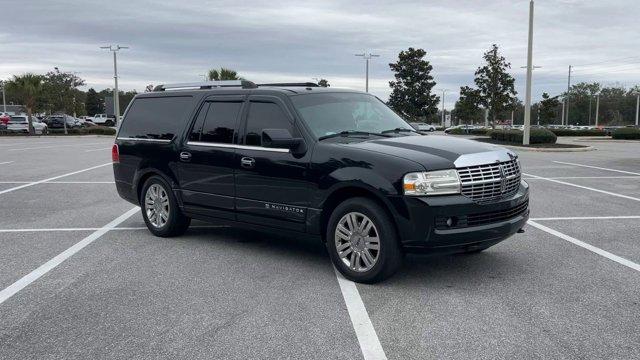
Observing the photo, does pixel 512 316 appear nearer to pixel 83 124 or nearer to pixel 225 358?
pixel 225 358

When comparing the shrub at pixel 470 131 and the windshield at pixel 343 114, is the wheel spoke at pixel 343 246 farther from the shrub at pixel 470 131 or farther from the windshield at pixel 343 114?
the shrub at pixel 470 131

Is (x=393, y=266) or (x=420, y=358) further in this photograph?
(x=393, y=266)

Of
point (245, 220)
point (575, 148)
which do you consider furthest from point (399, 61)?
point (245, 220)

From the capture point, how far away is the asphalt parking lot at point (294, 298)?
4.04m

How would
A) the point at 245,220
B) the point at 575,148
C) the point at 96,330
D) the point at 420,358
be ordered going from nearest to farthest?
the point at 420,358, the point at 96,330, the point at 245,220, the point at 575,148

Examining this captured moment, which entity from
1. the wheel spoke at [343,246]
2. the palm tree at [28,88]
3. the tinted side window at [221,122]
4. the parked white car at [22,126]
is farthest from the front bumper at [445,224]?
the parked white car at [22,126]

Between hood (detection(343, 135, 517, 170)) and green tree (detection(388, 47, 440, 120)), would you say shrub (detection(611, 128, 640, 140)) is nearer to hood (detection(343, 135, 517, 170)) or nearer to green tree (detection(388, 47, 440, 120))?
green tree (detection(388, 47, 440, 120))

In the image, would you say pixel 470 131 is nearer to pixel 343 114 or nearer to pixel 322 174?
pixel 343 114

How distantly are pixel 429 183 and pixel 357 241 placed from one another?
2.92 feet

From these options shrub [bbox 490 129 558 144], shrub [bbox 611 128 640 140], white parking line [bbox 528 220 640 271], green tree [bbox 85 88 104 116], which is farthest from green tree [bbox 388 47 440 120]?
green tree [bbox 85 88 104 116]

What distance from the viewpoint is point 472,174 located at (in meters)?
5.27

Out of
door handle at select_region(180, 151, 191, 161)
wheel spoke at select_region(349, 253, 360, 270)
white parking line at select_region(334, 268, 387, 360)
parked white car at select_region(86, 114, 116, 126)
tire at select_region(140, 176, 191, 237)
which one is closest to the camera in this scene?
white parking line at select_region(334, 268, 387, 360)

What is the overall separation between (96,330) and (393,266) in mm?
2514

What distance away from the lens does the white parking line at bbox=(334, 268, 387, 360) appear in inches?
155
